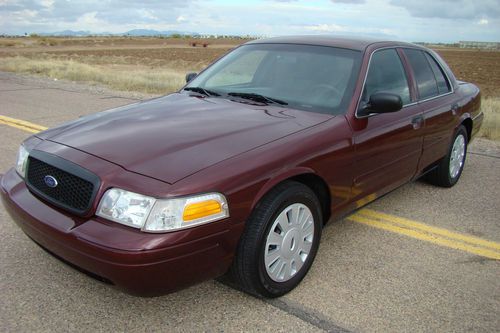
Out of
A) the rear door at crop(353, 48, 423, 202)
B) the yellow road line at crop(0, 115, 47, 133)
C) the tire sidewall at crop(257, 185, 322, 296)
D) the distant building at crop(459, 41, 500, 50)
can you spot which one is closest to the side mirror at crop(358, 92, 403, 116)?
the rear door at crop(353, 48, 423, 202)

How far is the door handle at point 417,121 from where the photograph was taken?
13.3 ft

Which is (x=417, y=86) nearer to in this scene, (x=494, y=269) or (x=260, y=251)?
(x=494, y=269)

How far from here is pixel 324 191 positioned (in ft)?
10.6

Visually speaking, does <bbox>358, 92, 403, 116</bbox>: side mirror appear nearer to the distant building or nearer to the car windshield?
the car windshield

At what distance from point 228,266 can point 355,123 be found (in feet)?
4.74

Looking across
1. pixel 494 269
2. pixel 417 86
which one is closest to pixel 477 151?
pixel 417 86

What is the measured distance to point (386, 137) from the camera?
3684 mm

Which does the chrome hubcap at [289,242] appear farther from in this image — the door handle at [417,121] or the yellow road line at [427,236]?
the door handle at [417,121]

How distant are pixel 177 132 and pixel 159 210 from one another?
77cm

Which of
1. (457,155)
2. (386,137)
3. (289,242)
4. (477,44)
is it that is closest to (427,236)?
(386,137)

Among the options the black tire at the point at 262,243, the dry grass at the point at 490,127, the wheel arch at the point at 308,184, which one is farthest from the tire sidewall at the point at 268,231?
the dry grass at the point at 490,127

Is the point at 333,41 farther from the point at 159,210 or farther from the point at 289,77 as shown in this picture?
the point at 159,210

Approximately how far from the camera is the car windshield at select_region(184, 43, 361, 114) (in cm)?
355

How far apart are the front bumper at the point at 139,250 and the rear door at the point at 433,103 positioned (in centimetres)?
250
